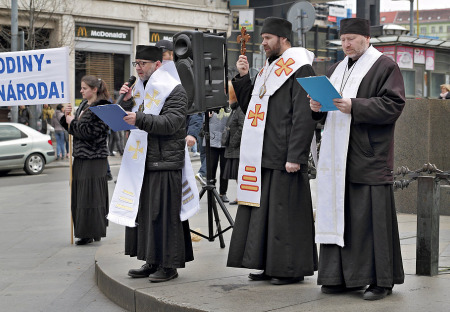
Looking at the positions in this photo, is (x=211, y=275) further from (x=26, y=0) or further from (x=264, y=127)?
(x=26, y=0)

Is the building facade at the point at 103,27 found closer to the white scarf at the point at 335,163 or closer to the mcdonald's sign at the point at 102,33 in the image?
the mcdonald's sign at the point at 102,33

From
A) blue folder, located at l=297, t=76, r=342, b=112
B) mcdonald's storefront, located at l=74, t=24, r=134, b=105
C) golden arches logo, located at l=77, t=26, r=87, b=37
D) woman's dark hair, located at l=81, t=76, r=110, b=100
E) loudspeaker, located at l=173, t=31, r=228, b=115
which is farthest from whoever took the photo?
mcdonald's storefront, located at l=74, t=24, r=134, b=105

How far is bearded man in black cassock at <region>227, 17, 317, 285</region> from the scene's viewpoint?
6.36 metres

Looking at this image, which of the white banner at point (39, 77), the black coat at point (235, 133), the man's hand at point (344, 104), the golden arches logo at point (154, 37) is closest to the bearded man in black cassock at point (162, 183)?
the man's hand at point (344, 104)

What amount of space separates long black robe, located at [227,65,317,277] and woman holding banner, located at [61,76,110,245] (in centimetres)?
328

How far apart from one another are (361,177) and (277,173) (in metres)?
0.80

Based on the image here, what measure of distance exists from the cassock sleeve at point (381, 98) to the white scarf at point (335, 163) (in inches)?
2.7

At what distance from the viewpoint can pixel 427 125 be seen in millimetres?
10547

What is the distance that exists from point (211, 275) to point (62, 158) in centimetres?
1883

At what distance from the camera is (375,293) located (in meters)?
5.81

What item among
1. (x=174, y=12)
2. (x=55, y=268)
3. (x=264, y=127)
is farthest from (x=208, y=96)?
(x=174, y=12)

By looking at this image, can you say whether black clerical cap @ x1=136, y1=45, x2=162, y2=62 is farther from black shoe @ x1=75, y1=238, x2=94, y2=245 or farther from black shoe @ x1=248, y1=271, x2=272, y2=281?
black shoe @ x1=75, y1=238, x2=94, y2=245

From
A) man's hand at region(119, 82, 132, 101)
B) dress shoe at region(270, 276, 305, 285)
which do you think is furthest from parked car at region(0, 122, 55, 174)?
dress shoe at region(270, 276, 305, 285)

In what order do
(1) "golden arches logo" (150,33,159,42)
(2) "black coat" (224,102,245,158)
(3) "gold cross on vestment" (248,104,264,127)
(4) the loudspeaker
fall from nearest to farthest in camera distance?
(3) "gold cross on vestment" (248,104,264,127) → (4) the loudspeaker → (2) "black coat" (224,102,245,158) → (1) "golden arches logo" (150,33,159,42)
